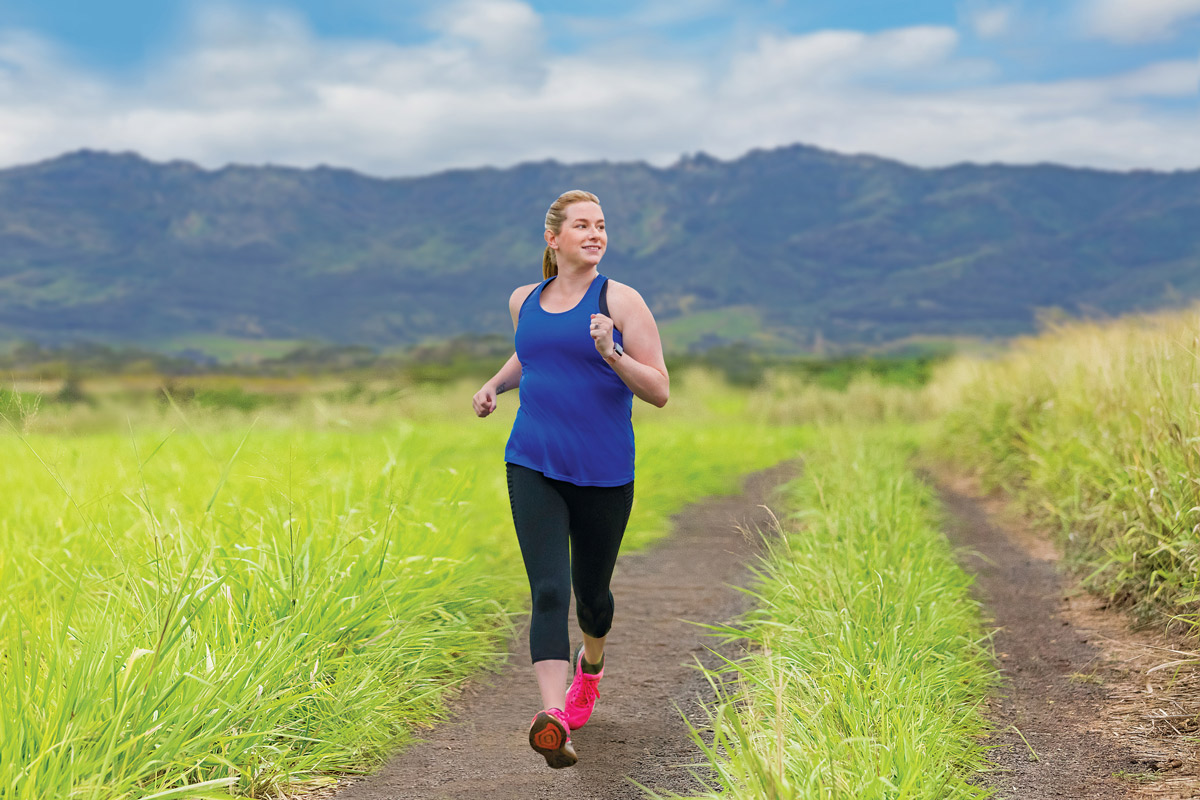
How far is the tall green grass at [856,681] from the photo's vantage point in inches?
114

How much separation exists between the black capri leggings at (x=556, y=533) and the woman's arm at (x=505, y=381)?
297 millimetres

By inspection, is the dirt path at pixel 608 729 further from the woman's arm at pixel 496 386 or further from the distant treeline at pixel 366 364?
the distant treeline at pixel 366 364

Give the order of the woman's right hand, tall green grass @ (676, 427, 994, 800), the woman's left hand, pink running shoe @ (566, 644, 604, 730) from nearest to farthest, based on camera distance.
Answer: tall green grass @ (676, 427, 994, 800)
the woman's left hand
the woman's right hand
pink running shoe @ (566, 644, 604, 730)

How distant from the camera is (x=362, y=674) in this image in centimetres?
399

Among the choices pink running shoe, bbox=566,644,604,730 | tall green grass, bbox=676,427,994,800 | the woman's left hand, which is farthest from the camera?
pink running shoe, bbox=566,644,604,730

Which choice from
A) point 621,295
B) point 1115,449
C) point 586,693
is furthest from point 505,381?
point 1115,449

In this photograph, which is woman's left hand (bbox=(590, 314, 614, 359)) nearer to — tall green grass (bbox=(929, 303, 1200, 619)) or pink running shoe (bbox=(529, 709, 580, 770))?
pink running shoe (bbox=(529, 709, 580, 770))

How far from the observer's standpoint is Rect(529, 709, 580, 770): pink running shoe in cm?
323

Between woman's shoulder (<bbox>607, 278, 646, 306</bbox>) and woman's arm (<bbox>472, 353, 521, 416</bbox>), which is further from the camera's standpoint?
woman's arm (<bbox>472, 353, 521, 416</bbox>)

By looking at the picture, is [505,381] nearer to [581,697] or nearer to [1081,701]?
[581,697]

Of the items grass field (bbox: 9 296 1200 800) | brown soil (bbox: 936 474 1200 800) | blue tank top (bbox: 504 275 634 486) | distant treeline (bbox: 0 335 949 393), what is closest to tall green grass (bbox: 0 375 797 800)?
grass field (bbox: 9 296 1200 800)

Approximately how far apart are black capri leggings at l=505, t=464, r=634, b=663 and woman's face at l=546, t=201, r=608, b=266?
0.77 meters

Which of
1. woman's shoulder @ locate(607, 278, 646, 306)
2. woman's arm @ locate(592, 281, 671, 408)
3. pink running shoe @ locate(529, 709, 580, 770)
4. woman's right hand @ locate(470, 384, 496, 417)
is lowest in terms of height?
pink running shoe @ locate(529, 709, 580, 770)

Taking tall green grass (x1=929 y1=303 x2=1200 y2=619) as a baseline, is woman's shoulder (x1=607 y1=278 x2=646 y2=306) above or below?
above
